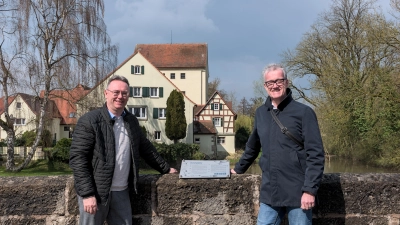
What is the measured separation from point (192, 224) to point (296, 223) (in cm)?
86

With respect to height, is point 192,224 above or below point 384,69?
below

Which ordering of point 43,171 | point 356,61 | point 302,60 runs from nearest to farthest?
1. point 356,61
2. point 43,171
3. point 302,60

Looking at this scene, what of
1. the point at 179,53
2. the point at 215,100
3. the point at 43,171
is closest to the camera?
the point at 43,171

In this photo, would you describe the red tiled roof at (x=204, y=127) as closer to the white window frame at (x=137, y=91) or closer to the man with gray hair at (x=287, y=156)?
the white window frame at (x=137, y=91)

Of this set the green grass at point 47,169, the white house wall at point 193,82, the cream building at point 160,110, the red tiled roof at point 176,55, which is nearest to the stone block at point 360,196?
the green grass at point 47,169

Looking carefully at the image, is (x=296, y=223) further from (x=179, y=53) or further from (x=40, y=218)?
(x=179, y=53)

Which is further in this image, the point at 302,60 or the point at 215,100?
the point at 215,100

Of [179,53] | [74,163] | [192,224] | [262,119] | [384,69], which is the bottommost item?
[192,224]

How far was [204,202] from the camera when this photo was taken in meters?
2.89

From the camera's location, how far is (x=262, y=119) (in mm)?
2602

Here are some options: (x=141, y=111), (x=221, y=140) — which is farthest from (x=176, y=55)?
(x=221, y=140)

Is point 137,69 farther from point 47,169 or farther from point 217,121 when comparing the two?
point 47,169

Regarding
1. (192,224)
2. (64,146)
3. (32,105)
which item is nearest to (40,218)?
(192,224)

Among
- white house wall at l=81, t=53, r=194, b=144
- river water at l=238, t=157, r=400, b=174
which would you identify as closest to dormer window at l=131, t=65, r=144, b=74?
white house wall at l=81, t=53, r=194, b=144
